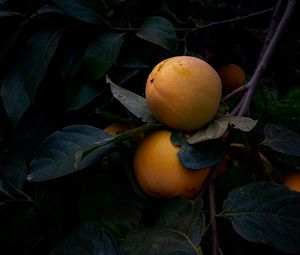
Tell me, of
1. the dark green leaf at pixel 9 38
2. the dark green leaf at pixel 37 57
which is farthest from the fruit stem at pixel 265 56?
the dark green leaf at pixel 9 38

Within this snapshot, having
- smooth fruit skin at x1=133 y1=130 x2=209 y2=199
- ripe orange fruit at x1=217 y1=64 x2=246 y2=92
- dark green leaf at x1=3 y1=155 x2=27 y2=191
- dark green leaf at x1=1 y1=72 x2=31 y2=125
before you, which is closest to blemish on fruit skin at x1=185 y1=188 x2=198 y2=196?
smooth fruit skin at x1=133 y1=130 x2=209 y2=199

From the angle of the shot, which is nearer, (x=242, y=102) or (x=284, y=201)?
(x=284, y=201)

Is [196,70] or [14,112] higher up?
[196,70]

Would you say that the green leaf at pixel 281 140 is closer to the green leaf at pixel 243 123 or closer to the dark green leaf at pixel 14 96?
the green leaf at pixel 243 123

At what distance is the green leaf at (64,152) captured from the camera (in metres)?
0.64

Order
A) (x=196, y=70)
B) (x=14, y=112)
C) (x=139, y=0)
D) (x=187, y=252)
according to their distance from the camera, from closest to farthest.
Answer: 1. (x=187, y=252)
2. (x=196, y=70)
3. (x=14, y=112)
4. (x=139, y=0)

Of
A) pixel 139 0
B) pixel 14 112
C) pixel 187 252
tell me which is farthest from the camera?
pixel 139 0

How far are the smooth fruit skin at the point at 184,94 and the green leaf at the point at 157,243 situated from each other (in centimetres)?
16

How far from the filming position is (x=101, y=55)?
901 mm

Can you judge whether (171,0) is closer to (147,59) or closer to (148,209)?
(147,59)

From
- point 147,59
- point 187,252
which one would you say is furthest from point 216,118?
point 147,59

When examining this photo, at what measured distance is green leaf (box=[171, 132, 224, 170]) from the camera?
0.59 m

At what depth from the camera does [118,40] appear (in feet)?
3.01

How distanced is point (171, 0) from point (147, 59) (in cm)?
22
